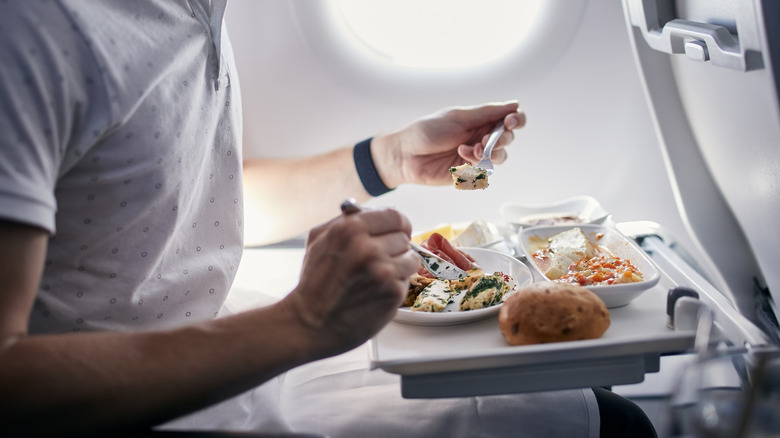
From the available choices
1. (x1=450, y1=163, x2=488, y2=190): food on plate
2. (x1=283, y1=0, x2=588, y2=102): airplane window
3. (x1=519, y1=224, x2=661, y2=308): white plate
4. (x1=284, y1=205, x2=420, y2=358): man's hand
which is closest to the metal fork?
(x1=450, y1=163, x2=488, y2=190): food on plate

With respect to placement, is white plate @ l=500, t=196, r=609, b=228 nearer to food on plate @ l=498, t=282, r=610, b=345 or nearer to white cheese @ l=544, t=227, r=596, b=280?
white cheese @ l=544, t=227, r=596, b=280

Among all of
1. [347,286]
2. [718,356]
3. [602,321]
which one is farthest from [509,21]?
[718,356]

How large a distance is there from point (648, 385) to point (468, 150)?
39.6 inches

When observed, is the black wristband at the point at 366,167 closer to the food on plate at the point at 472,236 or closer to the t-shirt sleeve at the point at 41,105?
the food on plate at the point at 472,236

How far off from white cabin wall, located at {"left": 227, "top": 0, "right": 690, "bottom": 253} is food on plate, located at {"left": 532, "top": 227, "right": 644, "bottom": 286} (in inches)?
29.5

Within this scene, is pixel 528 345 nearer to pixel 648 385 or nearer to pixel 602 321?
pixel 602 321

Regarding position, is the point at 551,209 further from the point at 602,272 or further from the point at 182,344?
the point at 182,344

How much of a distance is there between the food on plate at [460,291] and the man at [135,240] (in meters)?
0.20

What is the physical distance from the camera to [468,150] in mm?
1346

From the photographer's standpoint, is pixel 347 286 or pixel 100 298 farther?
pixel 100 298

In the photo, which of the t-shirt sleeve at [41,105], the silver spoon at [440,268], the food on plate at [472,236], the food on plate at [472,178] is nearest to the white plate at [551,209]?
the food on plate at [472,236]

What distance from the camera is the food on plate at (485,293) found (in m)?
0.96

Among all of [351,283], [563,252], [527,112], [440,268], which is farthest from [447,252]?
[527,112]

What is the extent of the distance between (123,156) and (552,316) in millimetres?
580
